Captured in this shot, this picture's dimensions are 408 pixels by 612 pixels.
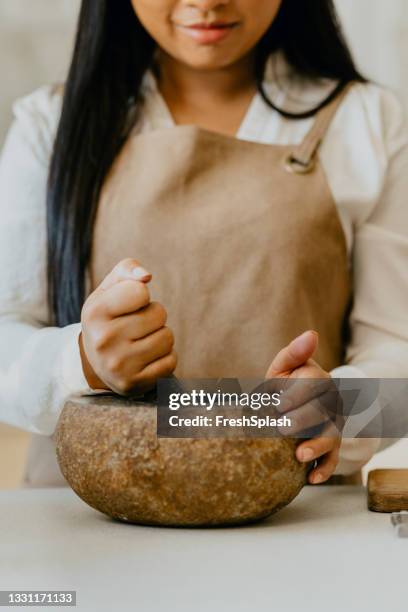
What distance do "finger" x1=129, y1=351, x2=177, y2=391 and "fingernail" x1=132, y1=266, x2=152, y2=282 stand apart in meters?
0.04

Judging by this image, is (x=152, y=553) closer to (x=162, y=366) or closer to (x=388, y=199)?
(x=162, y=366)

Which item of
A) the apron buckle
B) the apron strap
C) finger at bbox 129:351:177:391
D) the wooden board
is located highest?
the apron strap

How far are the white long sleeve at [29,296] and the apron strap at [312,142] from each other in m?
0.20

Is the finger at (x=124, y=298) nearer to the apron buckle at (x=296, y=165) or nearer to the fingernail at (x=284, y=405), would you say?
the fingernail at (x=284, y=405)

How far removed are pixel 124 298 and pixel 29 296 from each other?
0.28 meters

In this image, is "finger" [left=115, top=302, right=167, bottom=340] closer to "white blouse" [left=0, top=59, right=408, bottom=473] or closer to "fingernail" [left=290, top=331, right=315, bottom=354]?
"fingernail" [left=290, top=331, right=315, bottom=354]

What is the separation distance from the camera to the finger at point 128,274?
49 centimetres

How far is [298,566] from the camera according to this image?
417 mm

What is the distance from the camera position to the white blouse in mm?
750

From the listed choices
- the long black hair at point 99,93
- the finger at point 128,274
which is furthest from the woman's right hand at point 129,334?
the long black hair at point 99,93

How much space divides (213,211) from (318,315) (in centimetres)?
11

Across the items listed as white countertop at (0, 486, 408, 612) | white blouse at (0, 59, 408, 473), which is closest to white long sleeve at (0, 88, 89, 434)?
white blouse at (0, 59, 408, 473)

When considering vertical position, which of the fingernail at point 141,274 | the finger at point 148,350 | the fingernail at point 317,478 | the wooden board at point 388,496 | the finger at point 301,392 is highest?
the fingernail at point 141,274

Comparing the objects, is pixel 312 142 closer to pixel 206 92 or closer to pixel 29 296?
pixel 206 92
